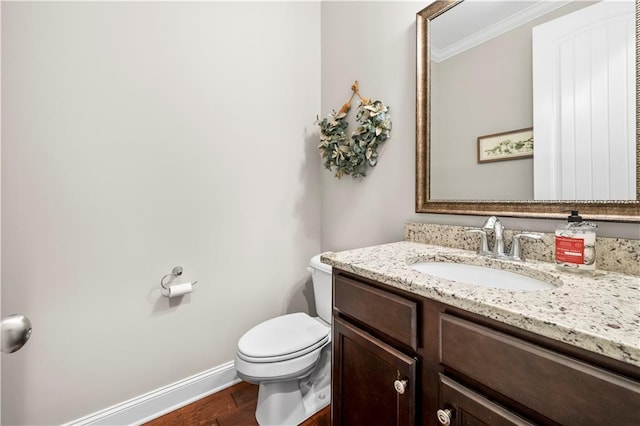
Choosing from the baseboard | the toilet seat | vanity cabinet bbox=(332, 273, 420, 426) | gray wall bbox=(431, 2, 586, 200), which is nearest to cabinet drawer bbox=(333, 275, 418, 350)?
vanity cabinet bbox=(332, 273, 420, 426)

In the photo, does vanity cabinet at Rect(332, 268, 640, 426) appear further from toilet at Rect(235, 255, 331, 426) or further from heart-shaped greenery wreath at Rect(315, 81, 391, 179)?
heart-shaped greenery wreath at Rect(315, 81, 391, 179)

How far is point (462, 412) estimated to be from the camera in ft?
1.90

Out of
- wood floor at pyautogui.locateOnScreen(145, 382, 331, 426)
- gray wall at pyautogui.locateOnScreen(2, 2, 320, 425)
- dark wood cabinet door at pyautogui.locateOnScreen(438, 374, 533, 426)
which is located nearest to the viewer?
dark wood cabinet door at pyautogui.locateOnScreen(438, 374, 533, 426)

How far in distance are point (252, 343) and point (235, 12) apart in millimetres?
1770

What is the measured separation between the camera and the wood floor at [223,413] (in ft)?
4.17

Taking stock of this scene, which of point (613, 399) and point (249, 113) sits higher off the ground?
point (249, 113)

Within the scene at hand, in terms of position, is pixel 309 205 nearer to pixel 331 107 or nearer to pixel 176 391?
pixel 331 107

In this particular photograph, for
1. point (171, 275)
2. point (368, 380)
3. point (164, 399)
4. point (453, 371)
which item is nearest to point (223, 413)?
point (164, 399)

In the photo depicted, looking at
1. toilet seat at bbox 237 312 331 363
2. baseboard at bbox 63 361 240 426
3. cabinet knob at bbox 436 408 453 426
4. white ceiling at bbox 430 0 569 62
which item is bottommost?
baseboard at bbox 63 361 240 426

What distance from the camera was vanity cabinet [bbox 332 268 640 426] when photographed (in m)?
0.42

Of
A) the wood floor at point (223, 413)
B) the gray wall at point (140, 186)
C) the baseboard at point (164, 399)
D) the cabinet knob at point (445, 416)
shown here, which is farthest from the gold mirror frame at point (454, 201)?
the baseboard at point (164, 399)

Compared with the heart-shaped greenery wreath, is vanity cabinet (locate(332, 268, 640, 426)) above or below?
below

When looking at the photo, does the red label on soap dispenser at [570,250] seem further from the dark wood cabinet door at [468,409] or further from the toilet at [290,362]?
the toilet at [290,362]

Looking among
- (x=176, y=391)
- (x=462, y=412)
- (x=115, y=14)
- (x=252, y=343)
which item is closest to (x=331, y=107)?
(x=115, y=14)
